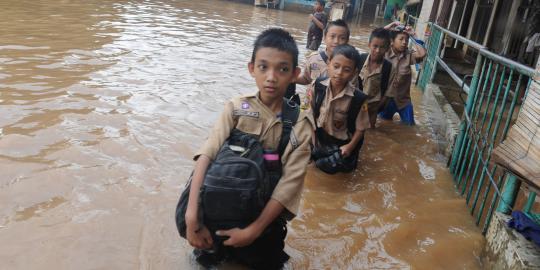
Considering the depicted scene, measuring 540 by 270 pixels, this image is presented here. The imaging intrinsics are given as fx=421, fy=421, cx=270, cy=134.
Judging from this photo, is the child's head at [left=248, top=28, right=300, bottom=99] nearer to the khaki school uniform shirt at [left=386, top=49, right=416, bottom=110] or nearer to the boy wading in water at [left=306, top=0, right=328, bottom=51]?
the khaki school uniform shirt at [left=386, top=49, right=416, bottom=110]

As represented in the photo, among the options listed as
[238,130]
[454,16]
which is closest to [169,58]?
[238,130]

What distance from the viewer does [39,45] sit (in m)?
7.71

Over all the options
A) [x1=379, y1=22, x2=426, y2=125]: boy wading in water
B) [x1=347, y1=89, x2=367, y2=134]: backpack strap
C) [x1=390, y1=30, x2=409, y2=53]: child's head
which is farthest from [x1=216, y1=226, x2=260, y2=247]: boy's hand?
[x1=390, y1=30, x2=409, y2=53]: child's head

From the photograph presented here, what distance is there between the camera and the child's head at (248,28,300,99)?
2.10 m

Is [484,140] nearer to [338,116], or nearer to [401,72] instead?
[338,116]

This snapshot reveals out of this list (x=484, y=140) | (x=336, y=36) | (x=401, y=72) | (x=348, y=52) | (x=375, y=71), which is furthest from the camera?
(x=401, y=72)

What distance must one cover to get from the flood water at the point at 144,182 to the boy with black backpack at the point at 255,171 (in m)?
0.54

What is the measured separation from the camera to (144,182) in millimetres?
3424

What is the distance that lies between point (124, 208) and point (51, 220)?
1.54ft

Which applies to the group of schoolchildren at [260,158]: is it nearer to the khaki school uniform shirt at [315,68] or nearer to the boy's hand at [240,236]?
the boy's hand at [240,236]

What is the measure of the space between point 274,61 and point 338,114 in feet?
5.54

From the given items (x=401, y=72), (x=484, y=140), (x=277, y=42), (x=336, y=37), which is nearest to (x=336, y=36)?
(x=336, y=37)

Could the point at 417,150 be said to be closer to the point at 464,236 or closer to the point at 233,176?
the point at 464,236

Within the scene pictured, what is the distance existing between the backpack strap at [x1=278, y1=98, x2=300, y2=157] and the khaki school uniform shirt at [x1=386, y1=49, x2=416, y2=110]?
303 centimetres
